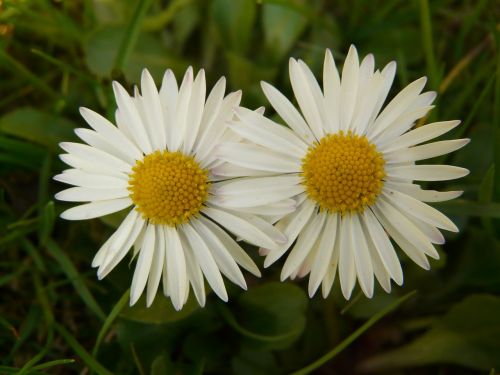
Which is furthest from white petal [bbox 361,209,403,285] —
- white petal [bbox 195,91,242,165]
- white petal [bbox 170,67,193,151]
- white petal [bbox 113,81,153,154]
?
white petal [bbox 113,81,153,154]

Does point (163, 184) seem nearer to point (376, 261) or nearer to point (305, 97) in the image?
point (305, 97)

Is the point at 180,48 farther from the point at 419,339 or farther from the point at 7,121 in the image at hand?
the point at 419,339

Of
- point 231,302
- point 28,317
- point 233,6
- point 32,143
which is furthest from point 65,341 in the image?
point 233,6

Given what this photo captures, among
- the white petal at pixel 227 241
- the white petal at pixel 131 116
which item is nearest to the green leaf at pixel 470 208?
the white petal at pixel 227 241

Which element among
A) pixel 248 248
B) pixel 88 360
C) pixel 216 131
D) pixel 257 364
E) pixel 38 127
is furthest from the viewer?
pixel 38 127

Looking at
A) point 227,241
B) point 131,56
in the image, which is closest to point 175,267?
point 227,241

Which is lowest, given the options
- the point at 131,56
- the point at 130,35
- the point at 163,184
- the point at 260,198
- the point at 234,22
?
the point at 260,198

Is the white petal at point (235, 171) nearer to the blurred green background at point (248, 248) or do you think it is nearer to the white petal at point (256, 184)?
the white petal at point (256, 184)
